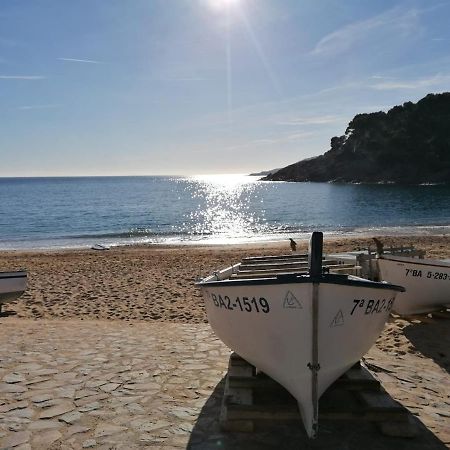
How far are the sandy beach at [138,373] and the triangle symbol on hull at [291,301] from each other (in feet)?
4.96

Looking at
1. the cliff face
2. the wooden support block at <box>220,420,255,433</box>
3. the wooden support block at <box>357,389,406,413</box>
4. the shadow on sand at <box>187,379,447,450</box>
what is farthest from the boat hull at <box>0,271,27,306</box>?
the cliff face

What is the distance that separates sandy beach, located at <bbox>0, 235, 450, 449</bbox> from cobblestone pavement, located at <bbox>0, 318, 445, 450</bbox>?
16 mm

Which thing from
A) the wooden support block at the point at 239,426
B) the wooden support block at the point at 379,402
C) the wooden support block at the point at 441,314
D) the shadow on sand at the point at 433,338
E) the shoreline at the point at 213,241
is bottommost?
the shoreline at the point at 213,241

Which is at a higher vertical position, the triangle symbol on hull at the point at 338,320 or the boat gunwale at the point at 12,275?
the triangle symbol on hull at the point at 338,320

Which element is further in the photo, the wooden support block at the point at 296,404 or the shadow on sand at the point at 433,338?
the shadow on sand at the point at 433,338


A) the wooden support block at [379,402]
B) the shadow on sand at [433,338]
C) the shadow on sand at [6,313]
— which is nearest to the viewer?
the wooden support block at [379,402]

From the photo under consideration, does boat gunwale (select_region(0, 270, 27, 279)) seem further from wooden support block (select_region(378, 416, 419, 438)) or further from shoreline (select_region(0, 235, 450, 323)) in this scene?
wooden support block (select_region(378, 416, 419, 438))

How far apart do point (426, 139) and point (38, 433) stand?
373 feet

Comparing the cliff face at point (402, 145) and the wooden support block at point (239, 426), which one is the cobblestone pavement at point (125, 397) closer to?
the wooden support block at point (239, 426)

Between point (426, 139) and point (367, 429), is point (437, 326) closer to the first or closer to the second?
point (367, 429)

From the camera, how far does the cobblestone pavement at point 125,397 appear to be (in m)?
4.71

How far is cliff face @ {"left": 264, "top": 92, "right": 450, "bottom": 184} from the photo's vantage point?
102562 millimetres

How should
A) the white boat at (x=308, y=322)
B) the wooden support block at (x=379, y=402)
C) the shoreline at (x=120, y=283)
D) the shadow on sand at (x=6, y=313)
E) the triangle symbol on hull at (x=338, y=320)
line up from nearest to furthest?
the white boat at (x=308, y=322) < the triangle symbol on hull at (x=338, y=320) < the wooden support block at (x=379, y=402) < the shadow on sand at (x=6, y=313) < the shoreline at (x=120, y=283)

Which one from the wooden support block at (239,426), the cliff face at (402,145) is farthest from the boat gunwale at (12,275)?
the cliff face at (402,145)
